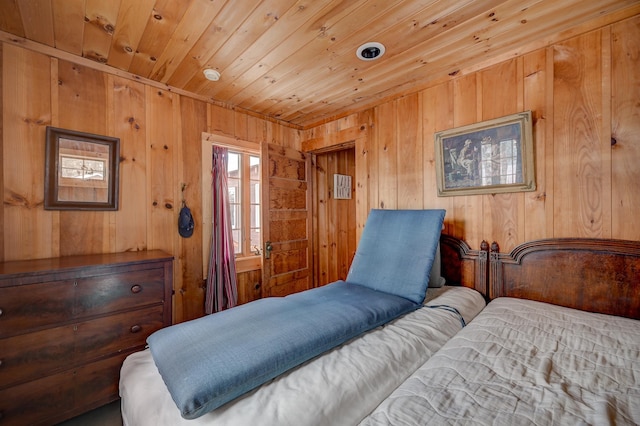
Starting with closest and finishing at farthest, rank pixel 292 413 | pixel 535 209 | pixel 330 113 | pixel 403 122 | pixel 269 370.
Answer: pixel 292 413 < pixel 269 370 < pixel 535 209 < pixel 403 122 < pixel 330 113

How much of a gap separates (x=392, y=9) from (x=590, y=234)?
68.2 inches

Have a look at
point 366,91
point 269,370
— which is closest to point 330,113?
point 366,91

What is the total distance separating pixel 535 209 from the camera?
171 centimetres

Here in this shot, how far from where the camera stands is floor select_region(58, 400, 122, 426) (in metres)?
1.53

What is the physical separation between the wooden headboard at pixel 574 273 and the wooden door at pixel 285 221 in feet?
6.25

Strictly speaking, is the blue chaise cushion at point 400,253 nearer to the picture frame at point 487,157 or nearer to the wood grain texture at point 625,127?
the picture frame at point 487,157

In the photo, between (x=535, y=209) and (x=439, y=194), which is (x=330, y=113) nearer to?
(x=439, y=194)

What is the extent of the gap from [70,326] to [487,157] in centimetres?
283

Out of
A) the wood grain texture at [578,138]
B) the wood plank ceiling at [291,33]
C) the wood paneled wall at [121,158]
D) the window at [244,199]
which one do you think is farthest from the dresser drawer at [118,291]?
the wood grain texture at [578,138]

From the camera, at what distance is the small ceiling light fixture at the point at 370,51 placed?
1.69 meters

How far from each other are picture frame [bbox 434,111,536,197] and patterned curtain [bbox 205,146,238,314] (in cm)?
197

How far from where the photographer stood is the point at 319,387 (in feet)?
2.71

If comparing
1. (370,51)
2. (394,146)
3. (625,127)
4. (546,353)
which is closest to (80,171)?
(370,51)

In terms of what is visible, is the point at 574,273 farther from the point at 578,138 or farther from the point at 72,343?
the point at 72,343
